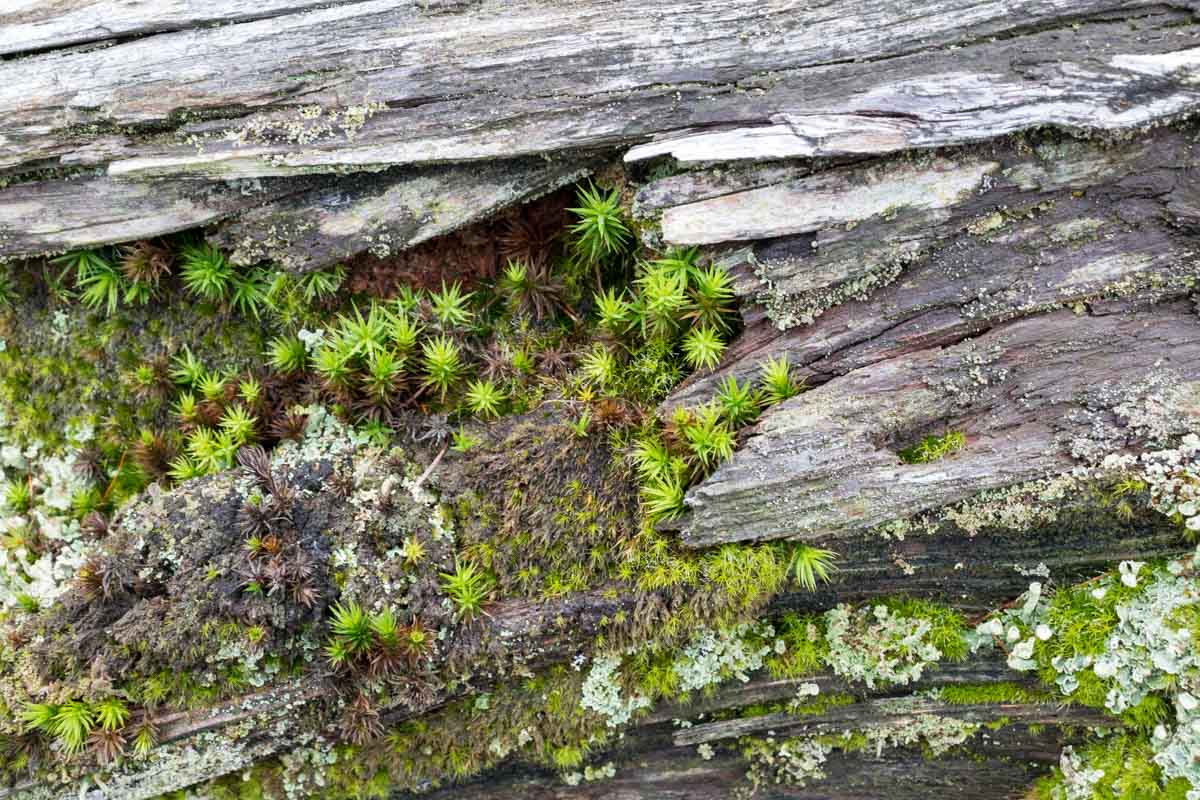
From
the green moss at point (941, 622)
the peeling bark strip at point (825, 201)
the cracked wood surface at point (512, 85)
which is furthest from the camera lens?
the green moss at point (941, 622)

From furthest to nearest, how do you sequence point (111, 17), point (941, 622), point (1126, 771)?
1. point (111, 17)
2. point (941, 622)
3. point (1126, 771)

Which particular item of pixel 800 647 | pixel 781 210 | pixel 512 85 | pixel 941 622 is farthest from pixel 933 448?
pixel 512 85

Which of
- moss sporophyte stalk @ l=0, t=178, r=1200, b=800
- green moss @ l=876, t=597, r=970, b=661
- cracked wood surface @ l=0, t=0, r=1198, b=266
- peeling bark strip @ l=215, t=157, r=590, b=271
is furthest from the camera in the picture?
peeling bark strip @ l=215, t=157, r=590, b=271

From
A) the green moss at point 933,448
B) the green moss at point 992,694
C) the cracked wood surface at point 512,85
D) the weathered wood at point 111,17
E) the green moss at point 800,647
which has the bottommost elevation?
the green moss at point 992,694

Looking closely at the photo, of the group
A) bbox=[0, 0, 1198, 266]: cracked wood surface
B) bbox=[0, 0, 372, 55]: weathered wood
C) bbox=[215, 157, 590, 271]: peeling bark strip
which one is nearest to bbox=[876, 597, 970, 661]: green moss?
bbox=[0, 0, 1198, 266]: cracked wood surface

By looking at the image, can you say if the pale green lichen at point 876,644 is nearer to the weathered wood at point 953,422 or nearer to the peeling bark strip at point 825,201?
the weathered wood at point 953,422

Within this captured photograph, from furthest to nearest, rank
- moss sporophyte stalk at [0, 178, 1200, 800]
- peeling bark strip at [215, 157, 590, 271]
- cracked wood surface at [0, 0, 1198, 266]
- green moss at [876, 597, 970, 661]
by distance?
peeling bark strip at [215, 157, 590, 271], green moss at [876, 597, 970, 661], moss sporophyte stalk at [0, 178, 1200, 800], cracked wood surface at [0, 0, 1198, 266]

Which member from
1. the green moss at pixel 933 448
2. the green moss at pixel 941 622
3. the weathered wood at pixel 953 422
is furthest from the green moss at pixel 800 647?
the green moss at pixel 933 448

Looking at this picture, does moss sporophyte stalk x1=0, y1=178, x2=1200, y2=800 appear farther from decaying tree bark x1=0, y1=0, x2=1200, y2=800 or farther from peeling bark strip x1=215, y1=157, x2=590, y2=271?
peeling bark strip x1=215, y1=157, x2=590, y2=271

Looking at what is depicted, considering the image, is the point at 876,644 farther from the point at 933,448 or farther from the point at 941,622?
the point at 933,448
